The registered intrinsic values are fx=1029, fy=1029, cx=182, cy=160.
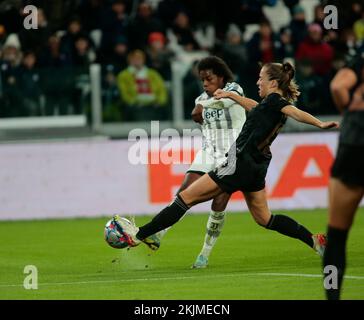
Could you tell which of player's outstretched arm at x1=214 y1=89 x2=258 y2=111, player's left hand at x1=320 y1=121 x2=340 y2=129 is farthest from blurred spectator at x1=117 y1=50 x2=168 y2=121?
player's left hand at x1=320 y1=121 x2=340 y2=129

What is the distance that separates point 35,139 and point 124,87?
185 cm

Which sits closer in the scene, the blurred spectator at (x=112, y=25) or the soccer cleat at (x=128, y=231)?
the soccer cleat at (x=128, y=231)

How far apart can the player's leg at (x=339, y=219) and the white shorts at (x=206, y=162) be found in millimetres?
3973

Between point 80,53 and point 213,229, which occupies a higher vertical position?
point 80,53

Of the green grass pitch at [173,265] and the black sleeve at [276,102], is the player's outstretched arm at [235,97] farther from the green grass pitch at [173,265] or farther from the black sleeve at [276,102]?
the green grass pitch at [173,265]

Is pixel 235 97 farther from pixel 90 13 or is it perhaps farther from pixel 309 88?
pixel 90 13

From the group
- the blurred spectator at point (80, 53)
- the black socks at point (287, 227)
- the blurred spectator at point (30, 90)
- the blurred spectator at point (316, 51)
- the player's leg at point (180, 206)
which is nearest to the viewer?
the player's leg at point (180, 206)

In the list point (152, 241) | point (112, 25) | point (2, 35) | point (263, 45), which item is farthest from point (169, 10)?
point (152, 241)

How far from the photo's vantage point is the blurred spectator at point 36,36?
19688 millimetres

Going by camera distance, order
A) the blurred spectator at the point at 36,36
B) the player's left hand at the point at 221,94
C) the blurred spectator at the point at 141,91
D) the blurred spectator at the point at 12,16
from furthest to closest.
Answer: the blurred spectator at the point at 12,16, the blurred spectator at the point at 36,36, the blurred spectator at the point at 141,91, the player's left hand at the point at 221,94

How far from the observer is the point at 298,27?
20812 millimetres

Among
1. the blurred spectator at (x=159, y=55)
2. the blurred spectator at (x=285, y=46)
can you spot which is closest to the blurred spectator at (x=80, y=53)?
the blurred spectator at (x=159, y=55)

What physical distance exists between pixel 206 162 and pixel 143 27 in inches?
379
